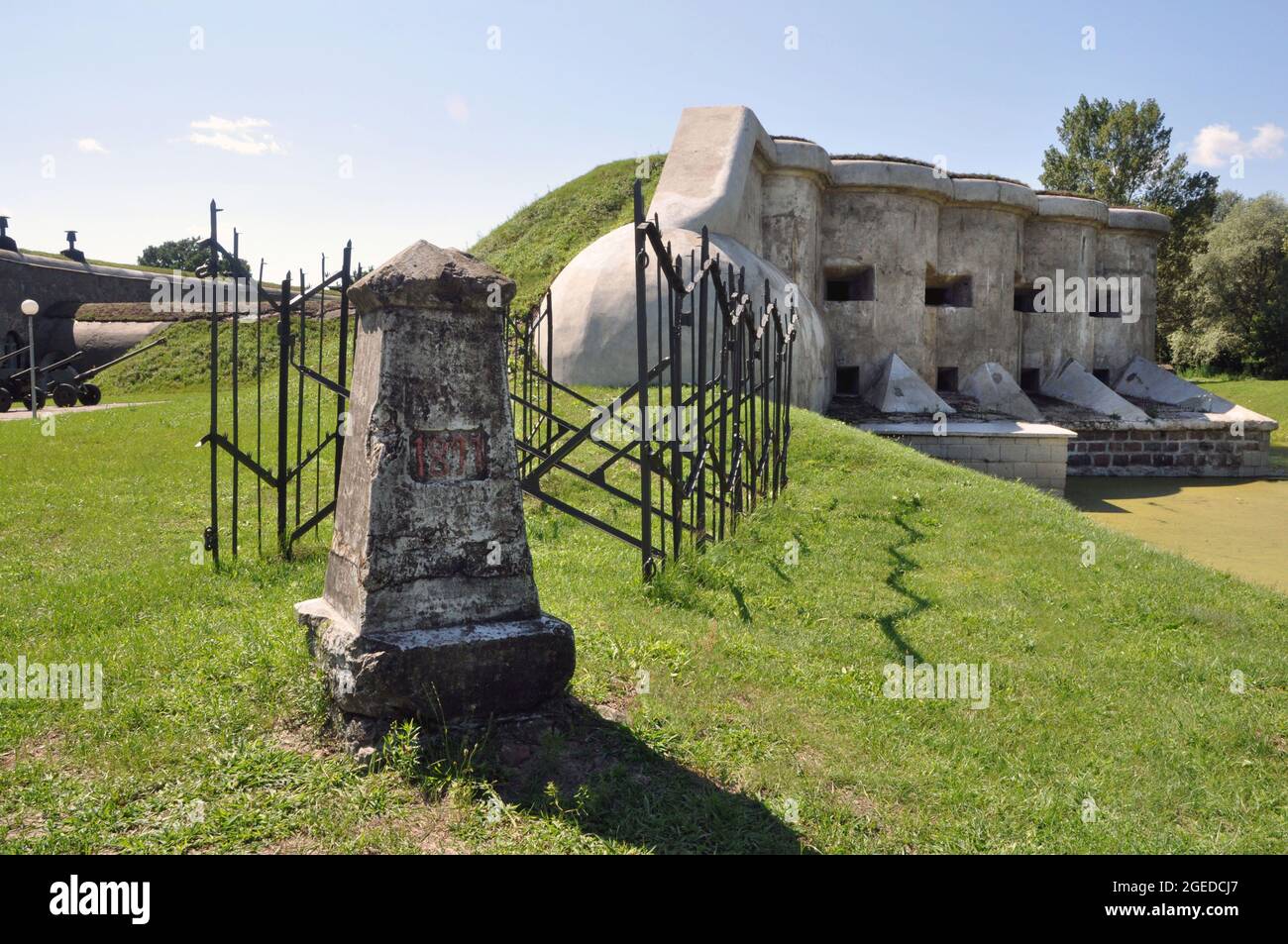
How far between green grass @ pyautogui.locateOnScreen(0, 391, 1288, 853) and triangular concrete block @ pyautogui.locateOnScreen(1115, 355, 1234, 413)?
15352 mm

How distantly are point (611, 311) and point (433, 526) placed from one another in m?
9.87

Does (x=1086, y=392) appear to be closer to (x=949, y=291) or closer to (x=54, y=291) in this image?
(x=949, y=291)

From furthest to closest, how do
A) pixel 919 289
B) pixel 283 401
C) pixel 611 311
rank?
1. pixel 919 289
2. pixel 611 311
3. pixel 283 401

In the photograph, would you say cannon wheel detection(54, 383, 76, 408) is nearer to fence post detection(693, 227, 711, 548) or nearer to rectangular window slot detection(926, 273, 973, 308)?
fence post detection(693, 227, 711, 548)

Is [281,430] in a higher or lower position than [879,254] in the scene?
lower

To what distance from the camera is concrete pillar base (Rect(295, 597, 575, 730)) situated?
3486 mm

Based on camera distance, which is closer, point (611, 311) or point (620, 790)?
point (620, 790)

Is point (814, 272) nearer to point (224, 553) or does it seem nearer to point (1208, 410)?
point (1208, 410)

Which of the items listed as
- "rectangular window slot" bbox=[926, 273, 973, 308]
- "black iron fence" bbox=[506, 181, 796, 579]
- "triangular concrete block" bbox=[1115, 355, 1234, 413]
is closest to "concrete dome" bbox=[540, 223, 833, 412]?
"black iron fence" bbox=[506, 181, 796, 579]

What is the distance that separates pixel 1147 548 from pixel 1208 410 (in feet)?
47.4

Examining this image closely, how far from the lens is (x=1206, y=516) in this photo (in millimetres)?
13883

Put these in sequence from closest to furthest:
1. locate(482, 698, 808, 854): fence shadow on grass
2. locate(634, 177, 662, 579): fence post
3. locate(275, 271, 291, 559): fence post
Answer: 1. locate(482, 698, 808, 854): fence shadow on grass
2. locate(634, 177, 662, 579): fence post
3. locate(275, 271, 291, 559): fence post

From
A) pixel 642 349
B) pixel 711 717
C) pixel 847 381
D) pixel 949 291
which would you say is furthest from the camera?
pixel 949 291

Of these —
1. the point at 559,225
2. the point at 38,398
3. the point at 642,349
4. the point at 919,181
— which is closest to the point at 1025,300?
the point at 919,181
